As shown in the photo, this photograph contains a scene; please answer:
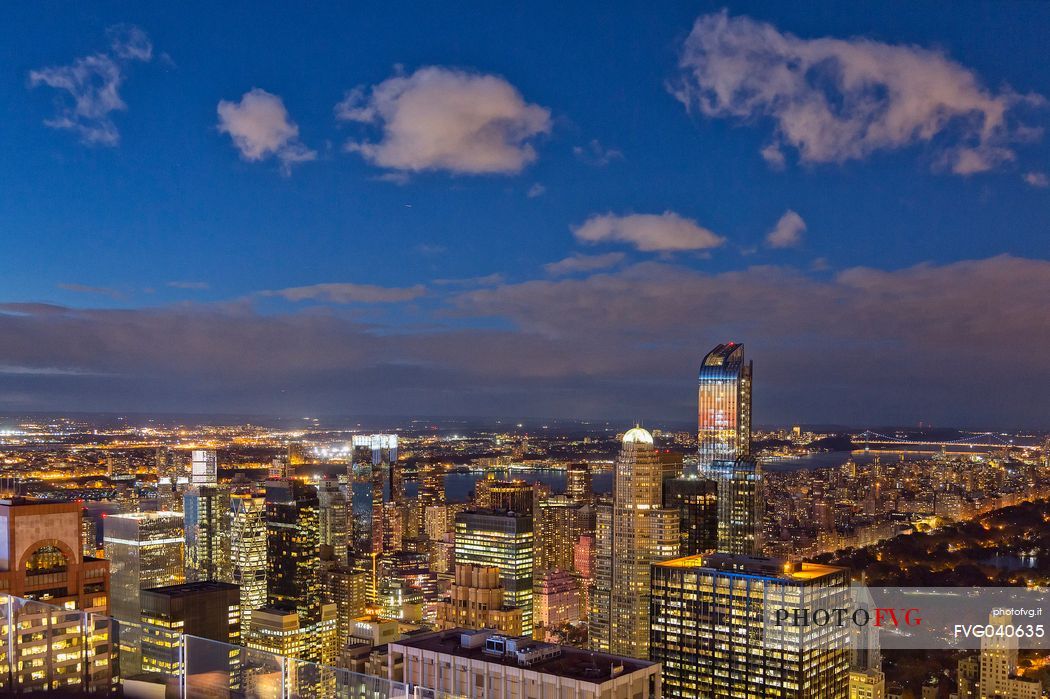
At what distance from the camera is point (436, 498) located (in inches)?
1283

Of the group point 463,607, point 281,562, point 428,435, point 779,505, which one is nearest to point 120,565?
point 281,562

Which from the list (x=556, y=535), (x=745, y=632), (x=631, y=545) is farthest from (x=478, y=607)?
(x=556, y=535)

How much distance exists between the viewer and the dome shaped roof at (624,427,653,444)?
19875 millimetres

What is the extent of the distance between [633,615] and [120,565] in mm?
10828

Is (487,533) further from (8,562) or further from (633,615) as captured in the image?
(8,562)

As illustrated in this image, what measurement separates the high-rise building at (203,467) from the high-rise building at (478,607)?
449 inches

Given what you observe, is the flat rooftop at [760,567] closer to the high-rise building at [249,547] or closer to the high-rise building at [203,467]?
the high-rise building at [249,547]

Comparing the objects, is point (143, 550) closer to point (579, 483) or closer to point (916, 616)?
point (579, 483)

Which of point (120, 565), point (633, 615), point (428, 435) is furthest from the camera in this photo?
point (428, 435)

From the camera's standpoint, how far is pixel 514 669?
19.7ft

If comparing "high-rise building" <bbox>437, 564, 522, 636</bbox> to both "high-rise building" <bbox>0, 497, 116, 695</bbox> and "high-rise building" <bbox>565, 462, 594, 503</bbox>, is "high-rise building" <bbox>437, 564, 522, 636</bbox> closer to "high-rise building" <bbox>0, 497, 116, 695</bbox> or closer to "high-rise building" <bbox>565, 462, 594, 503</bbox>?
"high-rise building" <bbox>0, 497, 116, 695</bbox>

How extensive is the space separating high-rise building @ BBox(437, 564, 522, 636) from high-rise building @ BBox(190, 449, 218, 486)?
449 inches

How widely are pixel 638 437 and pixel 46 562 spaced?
15529 mm

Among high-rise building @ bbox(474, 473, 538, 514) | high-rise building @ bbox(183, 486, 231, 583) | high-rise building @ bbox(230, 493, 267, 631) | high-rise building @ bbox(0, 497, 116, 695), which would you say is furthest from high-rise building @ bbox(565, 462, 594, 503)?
high-rise building @ bbox(0, 497, 116, 695)
